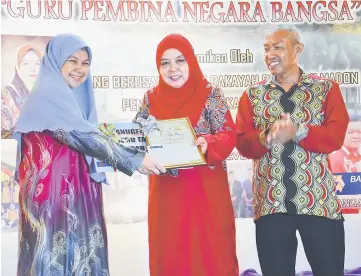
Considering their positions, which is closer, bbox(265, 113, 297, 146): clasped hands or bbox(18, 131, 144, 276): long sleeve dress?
bbox(18, 131, 144, 276): long sleeve dress

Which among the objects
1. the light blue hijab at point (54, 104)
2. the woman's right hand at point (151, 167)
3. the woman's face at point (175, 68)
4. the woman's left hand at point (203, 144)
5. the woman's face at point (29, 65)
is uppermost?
the woman's face at point (29, 65)

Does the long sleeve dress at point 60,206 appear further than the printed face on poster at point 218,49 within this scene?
No

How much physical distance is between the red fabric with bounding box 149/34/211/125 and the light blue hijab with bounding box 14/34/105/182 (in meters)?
0.37

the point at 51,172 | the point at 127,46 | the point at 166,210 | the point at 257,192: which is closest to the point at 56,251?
the point at 51,172

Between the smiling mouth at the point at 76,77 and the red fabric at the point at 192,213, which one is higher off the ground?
the smiling mouth at the point at 76,77

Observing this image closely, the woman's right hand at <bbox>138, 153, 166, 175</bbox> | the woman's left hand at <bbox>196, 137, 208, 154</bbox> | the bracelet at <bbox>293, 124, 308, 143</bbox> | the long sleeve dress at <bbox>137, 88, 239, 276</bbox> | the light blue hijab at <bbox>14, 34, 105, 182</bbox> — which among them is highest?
the light blue hijab at <bbox>14, 34, 105, 182</bbox>

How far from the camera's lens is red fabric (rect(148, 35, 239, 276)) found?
2408 mm

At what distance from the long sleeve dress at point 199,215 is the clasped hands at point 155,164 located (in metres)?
0.04

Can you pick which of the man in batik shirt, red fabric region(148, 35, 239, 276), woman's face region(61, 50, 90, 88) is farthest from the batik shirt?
woman's face region(61, 50, 90, 88)

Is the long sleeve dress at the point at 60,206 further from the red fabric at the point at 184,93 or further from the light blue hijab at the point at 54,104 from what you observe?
the red fabric at the point at 184,93

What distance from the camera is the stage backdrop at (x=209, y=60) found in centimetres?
278

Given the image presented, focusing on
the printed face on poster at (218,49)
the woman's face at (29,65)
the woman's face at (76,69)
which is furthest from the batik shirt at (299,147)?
the woman's face at (29,65)

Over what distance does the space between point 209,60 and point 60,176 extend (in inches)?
41.0

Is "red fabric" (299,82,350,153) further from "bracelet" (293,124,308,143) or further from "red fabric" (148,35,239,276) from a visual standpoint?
"red fabric" (148,35,239,276)
